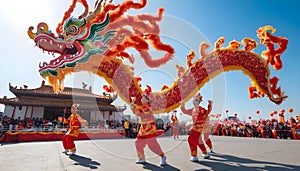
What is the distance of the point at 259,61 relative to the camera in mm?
4285

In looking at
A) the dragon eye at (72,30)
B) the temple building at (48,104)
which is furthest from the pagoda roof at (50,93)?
the dragon eye at (72,30)

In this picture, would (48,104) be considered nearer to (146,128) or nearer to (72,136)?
(72,136)

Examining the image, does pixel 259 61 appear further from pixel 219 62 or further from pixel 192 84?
pixel 192 84

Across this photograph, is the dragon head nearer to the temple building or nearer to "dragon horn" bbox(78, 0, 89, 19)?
"dragon horn" bbox(78, 0, 89, 19)

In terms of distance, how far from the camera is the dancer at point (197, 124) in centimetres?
404

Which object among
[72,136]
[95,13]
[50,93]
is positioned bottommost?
[72,136]

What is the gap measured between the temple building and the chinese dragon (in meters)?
11.5

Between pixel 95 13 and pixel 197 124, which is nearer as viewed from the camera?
pixel 95 13

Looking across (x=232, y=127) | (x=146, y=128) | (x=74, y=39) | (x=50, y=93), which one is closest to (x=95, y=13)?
(x=74, y=39)

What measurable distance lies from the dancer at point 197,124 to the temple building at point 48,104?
1109 centimetres

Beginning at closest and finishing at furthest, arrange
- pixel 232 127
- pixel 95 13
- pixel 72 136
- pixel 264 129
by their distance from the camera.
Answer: pixel 95 13, pixel 72 136, pixel 264 129, pixel 232 127

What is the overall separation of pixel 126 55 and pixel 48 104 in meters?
14.5

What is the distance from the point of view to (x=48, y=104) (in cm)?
1623

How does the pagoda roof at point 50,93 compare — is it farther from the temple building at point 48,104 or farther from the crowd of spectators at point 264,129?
the crowd of spectators at point 264,129
